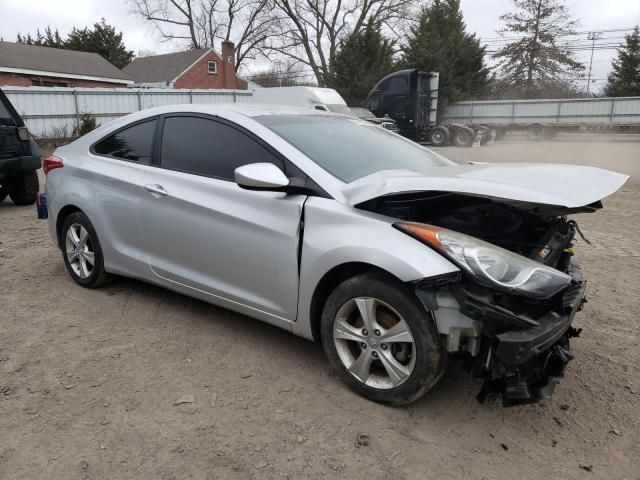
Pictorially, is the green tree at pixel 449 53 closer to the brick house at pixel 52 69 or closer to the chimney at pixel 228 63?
the chimney at pixel 228 63

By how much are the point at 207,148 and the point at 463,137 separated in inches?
825

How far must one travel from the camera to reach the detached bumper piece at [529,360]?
2283mm

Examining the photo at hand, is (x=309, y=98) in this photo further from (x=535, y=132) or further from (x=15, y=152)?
(x=535, y=132)

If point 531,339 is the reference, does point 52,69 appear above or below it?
above

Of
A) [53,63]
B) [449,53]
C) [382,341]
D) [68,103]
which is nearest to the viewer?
[382,341]

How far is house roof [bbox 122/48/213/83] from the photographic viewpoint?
42.8 m

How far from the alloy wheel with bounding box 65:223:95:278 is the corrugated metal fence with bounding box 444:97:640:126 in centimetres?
2764

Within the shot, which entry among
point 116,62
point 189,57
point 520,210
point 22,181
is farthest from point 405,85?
point 116,62

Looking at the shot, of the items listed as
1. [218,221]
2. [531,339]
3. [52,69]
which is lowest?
[531,339]

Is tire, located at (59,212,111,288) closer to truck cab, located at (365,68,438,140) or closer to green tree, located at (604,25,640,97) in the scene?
truck cab, located at (365,68,438,140)

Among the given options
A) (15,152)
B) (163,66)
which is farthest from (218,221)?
(163,66)

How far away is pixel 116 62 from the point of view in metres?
50.0

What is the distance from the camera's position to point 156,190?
11.9 feet

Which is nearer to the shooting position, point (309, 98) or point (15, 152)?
point (15, 152)
